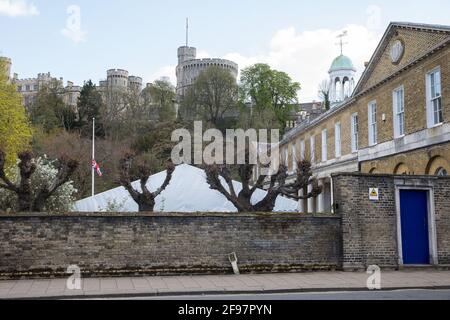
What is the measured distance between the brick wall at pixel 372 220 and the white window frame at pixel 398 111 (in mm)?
10300

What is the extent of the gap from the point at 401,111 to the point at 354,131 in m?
6.63

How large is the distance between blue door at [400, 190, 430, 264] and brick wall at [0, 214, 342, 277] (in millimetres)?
2148

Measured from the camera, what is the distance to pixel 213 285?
1185 centimetres

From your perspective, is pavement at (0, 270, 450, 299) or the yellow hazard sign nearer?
pavement at (0, 270, 450, 299)

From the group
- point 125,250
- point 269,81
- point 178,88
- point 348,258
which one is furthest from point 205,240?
point 178,88

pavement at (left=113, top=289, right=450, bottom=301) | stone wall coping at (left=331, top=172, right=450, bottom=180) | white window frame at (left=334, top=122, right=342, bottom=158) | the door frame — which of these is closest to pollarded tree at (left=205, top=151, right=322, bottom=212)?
stone wall coping at (left=331, top=172, right=450, bottom=180)

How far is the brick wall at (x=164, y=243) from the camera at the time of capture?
42.9ft

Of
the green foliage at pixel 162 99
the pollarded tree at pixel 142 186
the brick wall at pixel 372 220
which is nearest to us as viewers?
the brick wall at pixel 372 220

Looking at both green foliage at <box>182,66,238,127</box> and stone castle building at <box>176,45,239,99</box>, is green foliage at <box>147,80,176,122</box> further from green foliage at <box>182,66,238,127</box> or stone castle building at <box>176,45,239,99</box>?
stone castle building at <box>176,45,239,99</box>

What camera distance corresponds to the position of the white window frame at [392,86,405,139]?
24891 mm

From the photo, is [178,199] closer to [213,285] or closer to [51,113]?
[213,285]

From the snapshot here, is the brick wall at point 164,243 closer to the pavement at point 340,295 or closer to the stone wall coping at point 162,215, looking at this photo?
the stone wall coping at point 162,215

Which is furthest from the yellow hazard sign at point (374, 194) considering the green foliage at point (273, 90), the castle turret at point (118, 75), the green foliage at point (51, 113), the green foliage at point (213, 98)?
the castle turret at point (118, 75)

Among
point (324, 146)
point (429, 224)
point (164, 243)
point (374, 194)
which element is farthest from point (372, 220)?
point (324, 146)
